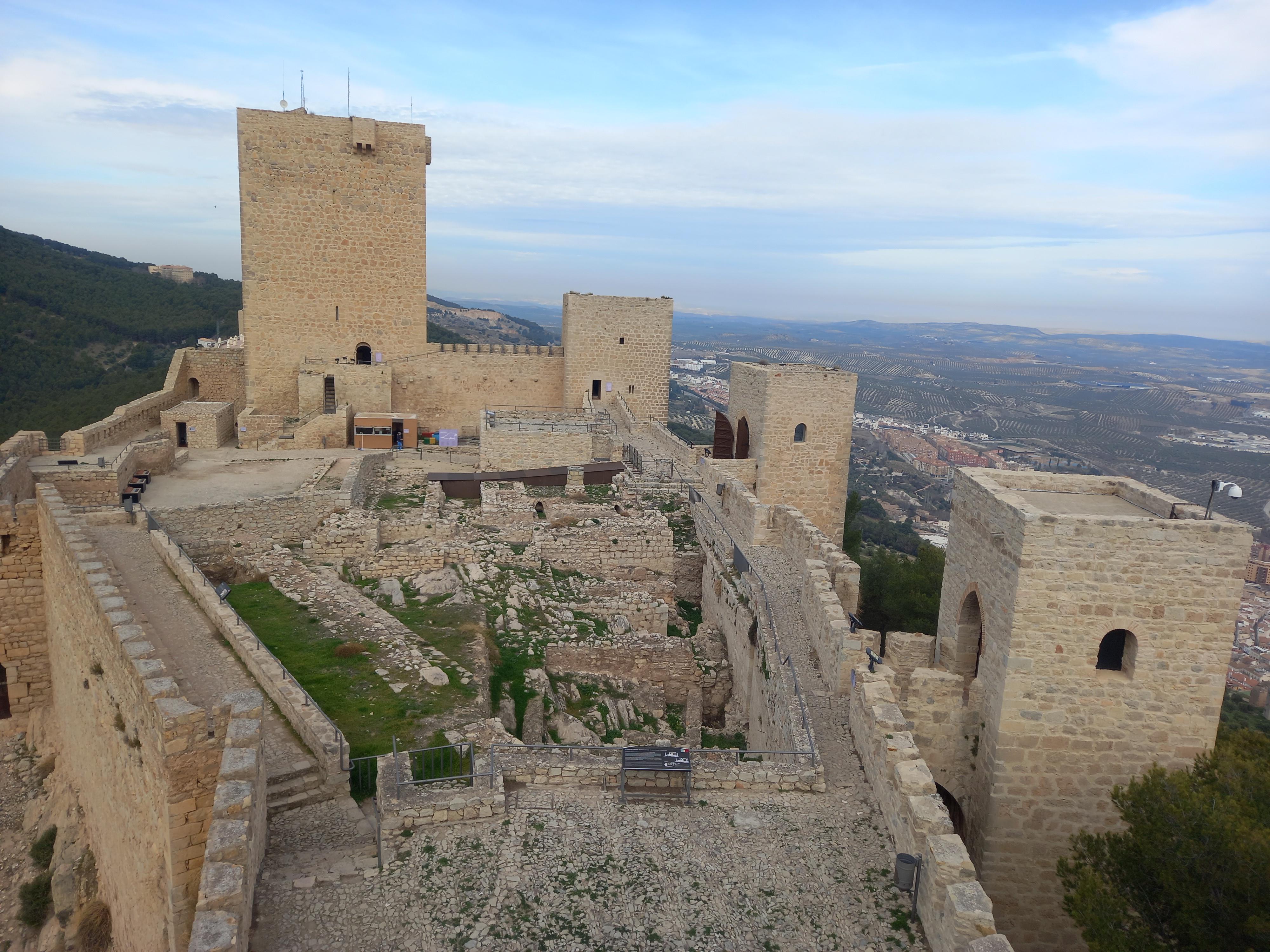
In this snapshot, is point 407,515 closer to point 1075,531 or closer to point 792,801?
point 792,801

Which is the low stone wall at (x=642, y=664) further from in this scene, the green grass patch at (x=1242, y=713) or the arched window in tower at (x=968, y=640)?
→ the green grass patch at (x=1242, y=713)

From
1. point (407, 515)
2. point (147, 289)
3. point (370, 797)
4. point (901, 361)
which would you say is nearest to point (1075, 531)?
point (370, 797)

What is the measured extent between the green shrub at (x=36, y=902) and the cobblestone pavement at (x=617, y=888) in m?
6.06

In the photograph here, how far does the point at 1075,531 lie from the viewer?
21.6 ft

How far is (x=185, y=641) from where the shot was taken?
8.87 meters

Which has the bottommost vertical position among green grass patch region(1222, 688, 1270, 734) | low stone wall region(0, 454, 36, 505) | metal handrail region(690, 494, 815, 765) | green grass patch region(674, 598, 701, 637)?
green grass patch region(1222, 688, 1270, 734)

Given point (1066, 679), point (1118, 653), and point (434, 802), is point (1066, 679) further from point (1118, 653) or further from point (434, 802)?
point (434, 802)

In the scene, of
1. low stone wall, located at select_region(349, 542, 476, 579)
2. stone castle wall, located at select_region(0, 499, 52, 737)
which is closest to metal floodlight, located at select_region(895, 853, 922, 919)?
low stone wall, located at select_region(349, 542, 476, 579)

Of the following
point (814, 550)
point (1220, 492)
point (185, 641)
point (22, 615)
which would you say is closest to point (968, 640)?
point (1220, 492)

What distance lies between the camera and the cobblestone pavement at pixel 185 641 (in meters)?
7.13

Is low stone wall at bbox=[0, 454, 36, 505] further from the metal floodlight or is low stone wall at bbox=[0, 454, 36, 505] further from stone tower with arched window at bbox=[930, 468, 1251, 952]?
stone tower with arched window at bbox=[930, 468, 1251, 952]

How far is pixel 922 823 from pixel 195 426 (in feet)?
66.6

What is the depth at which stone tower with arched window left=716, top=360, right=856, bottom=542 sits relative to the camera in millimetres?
15633

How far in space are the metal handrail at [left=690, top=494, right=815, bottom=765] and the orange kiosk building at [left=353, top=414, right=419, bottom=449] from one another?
35.6 ft
